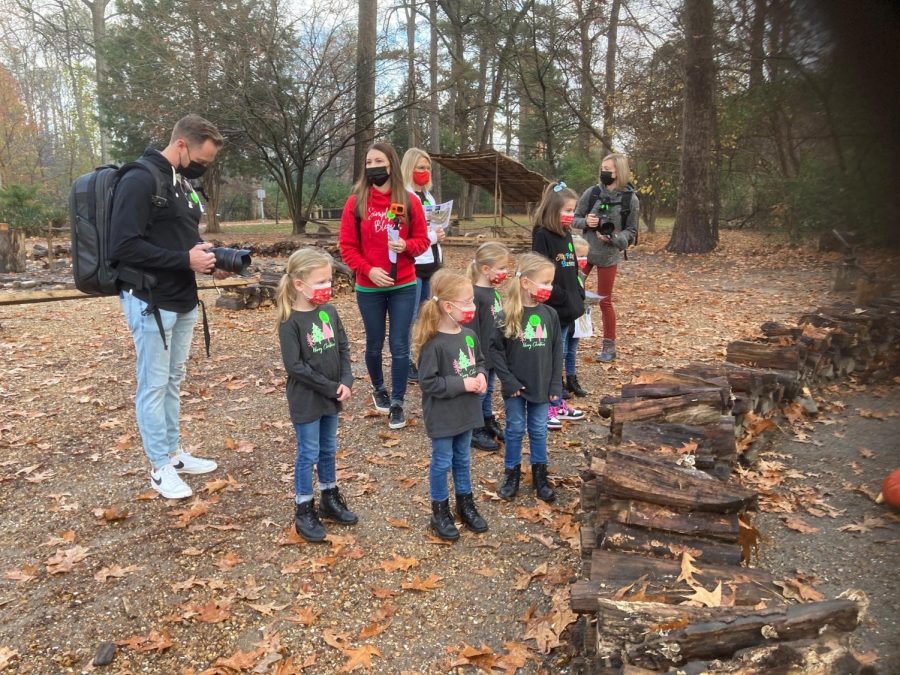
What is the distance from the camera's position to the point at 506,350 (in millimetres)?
3781

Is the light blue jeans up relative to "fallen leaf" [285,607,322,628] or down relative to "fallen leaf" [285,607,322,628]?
up

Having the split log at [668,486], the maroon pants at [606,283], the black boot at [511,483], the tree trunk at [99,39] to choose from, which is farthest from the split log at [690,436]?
the tree trunk at [99,39]

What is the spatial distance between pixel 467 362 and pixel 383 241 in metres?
1.56

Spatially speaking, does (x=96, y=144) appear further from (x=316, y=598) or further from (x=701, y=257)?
(x=316, y=598)

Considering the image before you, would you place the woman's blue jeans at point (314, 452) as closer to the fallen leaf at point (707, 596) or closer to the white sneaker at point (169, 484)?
the white sneaker at point (169, 484)

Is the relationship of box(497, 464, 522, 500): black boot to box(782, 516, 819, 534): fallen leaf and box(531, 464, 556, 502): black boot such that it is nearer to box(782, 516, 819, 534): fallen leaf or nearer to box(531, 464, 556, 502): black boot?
box(531, 464, 556, 502): black boot

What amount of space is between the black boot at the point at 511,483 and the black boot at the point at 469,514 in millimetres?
305

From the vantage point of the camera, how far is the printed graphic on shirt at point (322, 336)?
333cm

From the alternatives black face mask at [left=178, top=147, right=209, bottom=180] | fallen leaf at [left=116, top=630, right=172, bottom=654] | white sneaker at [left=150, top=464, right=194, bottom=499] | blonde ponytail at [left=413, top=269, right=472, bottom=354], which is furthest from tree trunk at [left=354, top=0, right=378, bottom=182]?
fallen leaf at [left=116, top=630, right=172, bottom=654]

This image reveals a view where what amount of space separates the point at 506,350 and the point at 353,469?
4.66 ft

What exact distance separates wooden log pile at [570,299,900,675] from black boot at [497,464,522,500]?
62 centimetres

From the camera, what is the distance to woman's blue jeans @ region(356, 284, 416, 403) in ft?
15.5

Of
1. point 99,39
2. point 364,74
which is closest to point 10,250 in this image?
point 364,74

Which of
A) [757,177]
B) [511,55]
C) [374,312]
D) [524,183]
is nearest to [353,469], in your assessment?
[374,312]
